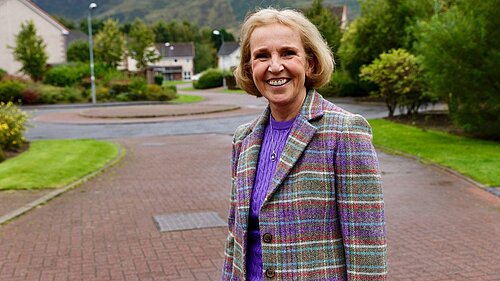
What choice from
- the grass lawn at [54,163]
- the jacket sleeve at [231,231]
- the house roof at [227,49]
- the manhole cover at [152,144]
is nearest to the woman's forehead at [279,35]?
the jacket sleeve at [231,231]

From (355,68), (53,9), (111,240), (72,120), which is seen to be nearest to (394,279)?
(111,240)

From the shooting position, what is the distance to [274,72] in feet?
6.98

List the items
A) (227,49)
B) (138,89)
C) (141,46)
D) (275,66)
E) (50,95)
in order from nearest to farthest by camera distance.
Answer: (275,66), (50,95), (138,89), (141,46), (227,49)

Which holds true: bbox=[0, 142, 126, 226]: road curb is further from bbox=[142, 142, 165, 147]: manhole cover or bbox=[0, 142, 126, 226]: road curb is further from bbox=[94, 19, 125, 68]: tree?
bbox=[94, 19, 125, 68]: tree

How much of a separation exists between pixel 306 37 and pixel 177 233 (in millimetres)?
5306

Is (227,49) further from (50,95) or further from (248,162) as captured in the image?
(248,162)

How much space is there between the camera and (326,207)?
202cm

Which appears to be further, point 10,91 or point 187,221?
point 10,91

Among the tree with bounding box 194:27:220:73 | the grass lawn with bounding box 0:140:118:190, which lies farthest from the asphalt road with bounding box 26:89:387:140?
the tree with bounding box 194:27:220:73

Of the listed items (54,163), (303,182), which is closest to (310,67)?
(303,182)

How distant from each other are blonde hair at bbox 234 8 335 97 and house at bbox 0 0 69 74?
2158 inches

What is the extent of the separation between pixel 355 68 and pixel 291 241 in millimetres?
34053

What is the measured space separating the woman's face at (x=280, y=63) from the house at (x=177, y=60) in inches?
4900

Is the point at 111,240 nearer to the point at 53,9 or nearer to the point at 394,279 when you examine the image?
the point at 394,279
